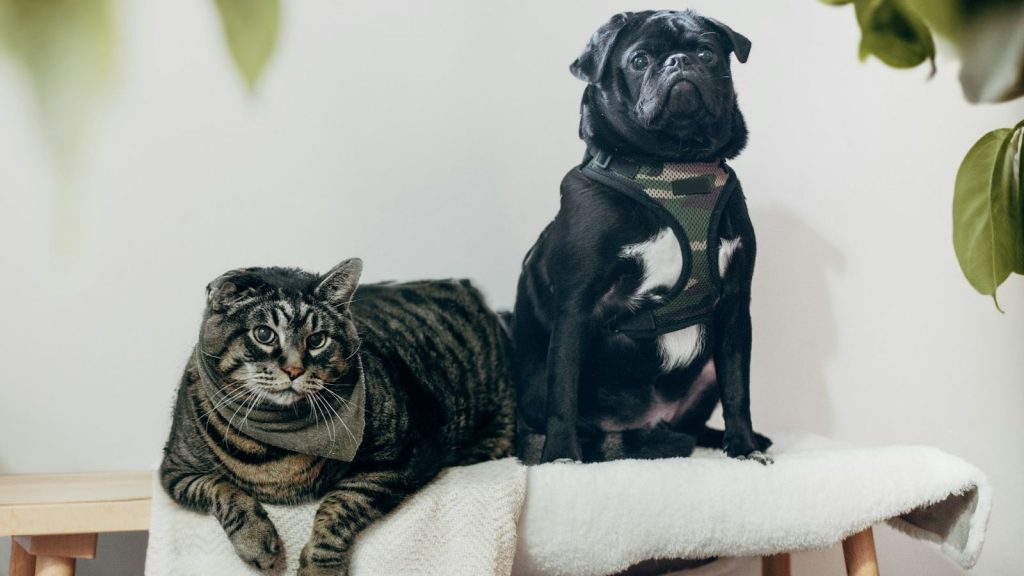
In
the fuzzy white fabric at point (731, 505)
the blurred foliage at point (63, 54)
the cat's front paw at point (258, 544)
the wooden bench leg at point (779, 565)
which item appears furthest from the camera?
the wooden bench leg at point (779, 565)

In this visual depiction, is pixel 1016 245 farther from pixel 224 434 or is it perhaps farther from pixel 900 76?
pixel 224 434

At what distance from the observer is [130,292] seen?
1.10 meters

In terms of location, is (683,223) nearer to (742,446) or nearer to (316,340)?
(742,446)

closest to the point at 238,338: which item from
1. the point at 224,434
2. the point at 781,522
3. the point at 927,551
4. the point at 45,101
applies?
the point at 224,434

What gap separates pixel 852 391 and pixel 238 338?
92 centimetres

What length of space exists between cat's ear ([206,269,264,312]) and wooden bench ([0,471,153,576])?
0.72 feet

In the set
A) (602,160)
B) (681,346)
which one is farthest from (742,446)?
(602,160)

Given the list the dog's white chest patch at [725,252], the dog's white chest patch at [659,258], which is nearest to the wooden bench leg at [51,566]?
the dog's white chest patch at [659,258]

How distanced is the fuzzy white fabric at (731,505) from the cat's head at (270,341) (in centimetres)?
26

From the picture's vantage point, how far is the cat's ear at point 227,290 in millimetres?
853

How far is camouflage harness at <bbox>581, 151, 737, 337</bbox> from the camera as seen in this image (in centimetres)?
103

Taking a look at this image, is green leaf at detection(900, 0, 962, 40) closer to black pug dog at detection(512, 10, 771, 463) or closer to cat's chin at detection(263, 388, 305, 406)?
black pug dog at detection(512, 10, 771, 463)

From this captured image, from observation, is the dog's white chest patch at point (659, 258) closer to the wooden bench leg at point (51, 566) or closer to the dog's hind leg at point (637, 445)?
the dog's hind leg at point (637, 445)

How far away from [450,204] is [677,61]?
0.37 meters
